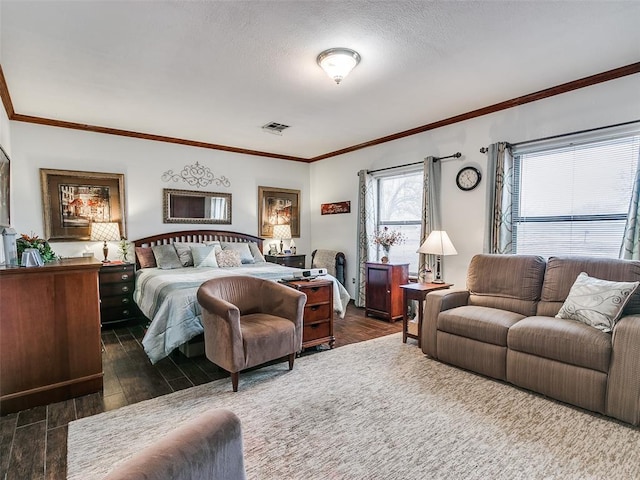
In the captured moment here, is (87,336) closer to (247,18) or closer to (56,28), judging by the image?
(56,28)

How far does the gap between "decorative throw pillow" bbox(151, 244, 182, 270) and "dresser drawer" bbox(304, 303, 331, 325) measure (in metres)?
2.17

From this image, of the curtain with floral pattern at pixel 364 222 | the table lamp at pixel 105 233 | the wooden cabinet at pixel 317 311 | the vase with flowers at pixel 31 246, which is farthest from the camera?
the curtain with floral pattern at pixel 364 222

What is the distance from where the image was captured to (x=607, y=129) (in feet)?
10.3

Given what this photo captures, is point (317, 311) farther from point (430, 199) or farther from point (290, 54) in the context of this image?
point (290, 54)

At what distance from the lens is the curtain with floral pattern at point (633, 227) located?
2920mm

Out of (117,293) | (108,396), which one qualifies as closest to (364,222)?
(117,293)

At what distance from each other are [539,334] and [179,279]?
10.9 ft

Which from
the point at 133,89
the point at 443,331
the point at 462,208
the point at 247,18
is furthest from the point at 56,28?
the point at 462,208

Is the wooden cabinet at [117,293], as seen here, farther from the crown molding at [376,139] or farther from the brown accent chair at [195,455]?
the brown accent chair at [195,455]

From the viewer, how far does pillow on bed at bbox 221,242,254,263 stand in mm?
5250

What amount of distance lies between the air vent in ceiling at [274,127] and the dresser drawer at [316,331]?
265 cm

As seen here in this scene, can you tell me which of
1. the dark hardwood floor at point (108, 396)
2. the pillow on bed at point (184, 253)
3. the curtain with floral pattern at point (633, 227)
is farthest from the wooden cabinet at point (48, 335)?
the curtain with floral pattern at point (633, 227)

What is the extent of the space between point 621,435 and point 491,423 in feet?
2.41

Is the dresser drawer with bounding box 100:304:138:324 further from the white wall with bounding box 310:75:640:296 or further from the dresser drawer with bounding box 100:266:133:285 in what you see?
the white wall with bounding box 310:75:640:296
